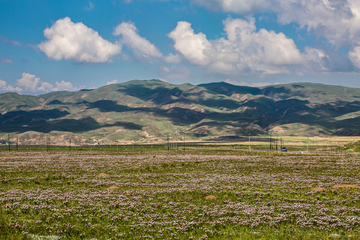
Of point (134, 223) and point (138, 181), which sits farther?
point (138, 181)

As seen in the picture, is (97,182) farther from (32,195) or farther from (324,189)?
(324,189)

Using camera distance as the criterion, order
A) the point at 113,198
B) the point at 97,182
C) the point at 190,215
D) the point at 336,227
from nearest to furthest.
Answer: the point at 336,227
the point at 190,215
the point at 113,198
the point at 97,182

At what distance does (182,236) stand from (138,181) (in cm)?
2065

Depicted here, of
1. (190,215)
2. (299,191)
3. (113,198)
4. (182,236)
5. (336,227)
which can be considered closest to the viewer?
(182,236)

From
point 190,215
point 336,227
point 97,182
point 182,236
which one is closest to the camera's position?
point 182,236

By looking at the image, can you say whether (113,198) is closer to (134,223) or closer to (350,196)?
(134,223)

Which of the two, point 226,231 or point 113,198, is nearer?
point 226,231

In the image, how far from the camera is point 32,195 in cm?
2569

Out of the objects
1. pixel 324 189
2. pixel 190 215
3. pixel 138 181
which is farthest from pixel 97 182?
pixel 324 189

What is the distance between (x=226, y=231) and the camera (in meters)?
16.7

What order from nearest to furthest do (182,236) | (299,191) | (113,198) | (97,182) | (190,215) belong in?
(182,236), (190,215), (113,198), (299,191), (97,182)

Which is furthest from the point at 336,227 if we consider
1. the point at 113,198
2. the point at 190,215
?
the point at 113,198

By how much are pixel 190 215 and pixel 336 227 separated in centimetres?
848

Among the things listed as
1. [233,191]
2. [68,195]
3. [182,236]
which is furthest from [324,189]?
[68,195]
